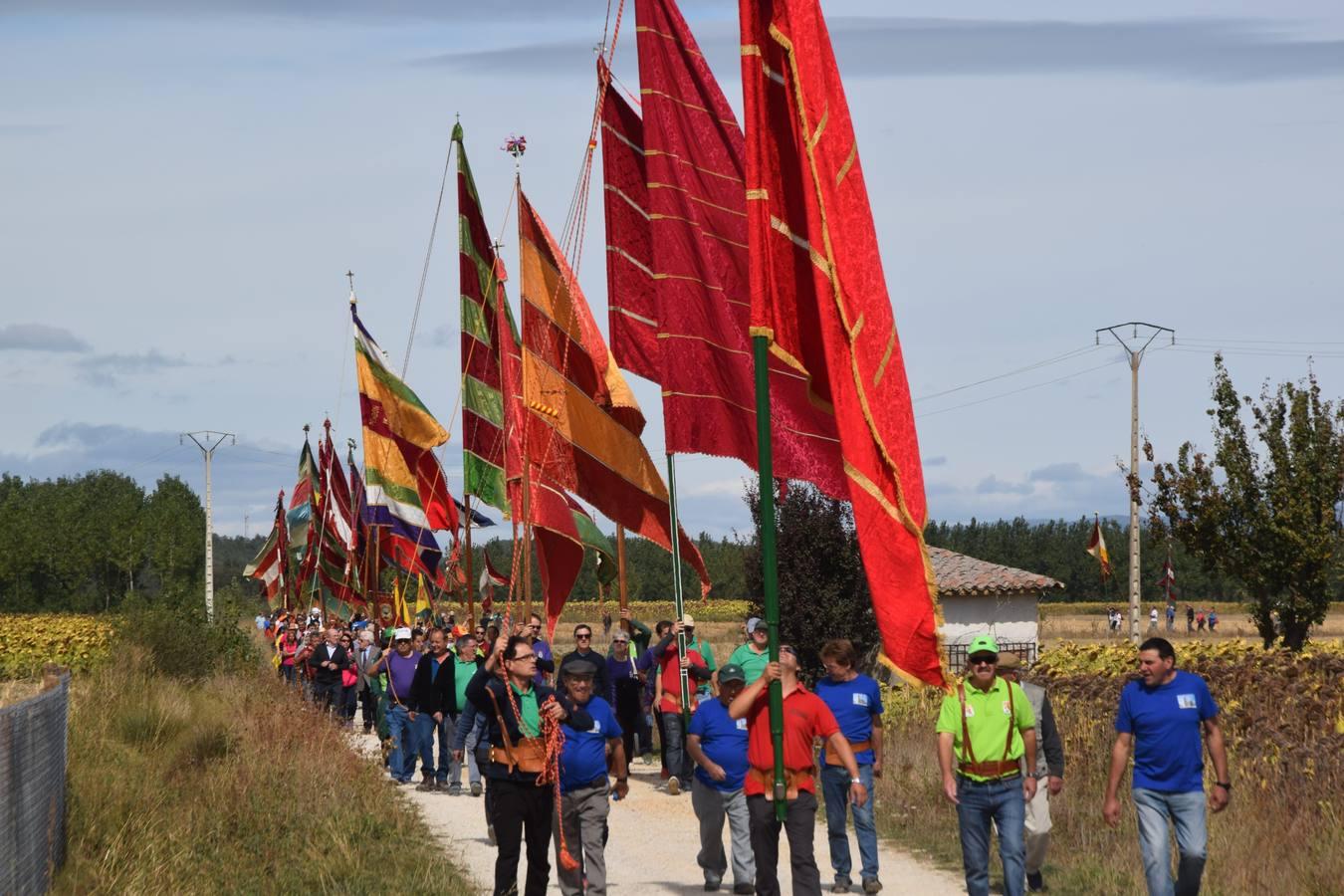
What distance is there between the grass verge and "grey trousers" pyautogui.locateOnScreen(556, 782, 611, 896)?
124 cm

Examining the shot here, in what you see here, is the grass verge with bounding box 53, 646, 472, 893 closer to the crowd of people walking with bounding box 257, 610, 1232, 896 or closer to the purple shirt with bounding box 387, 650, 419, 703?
the purple shirt with bounding box 387, 650, 419, 703

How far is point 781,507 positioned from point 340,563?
21813mm

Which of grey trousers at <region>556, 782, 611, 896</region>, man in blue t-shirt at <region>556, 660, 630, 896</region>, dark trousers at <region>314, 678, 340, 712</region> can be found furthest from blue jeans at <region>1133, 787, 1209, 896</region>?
dark trousers at <region>314, 678, 340, 712</region>

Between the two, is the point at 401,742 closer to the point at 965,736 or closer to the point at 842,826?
the point at 842,826

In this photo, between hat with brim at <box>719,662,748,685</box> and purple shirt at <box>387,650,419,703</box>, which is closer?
hat with brim at <box>719,662,748,685</box>

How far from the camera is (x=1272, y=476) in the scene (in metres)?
29.1

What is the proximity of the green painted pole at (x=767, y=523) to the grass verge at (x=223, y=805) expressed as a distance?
4.11 m

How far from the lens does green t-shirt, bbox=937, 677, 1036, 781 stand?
9.80 m

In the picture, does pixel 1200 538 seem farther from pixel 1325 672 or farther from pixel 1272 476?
pixel 1325 672

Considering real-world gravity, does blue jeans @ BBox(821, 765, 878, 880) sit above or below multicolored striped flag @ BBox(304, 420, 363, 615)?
below

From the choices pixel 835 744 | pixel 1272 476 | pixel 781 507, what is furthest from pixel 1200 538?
pixel 835 744

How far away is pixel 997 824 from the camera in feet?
31.8

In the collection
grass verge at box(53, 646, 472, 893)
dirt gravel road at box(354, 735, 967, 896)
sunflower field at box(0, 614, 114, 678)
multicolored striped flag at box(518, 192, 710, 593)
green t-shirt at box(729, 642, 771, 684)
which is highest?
multicolored striped flag at box(518, 192, 710, 593)

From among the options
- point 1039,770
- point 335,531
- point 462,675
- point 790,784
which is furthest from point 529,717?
point 335,531
